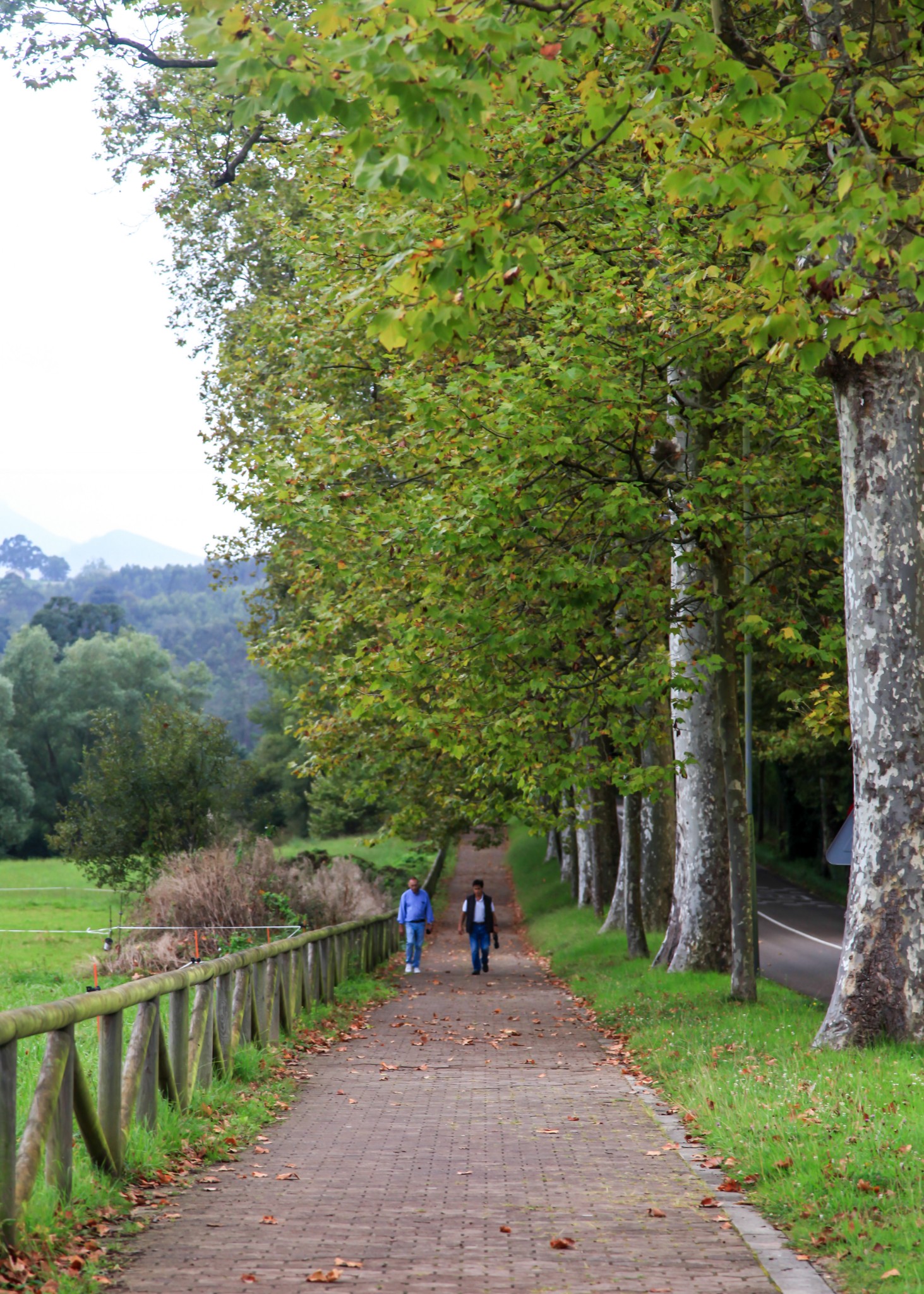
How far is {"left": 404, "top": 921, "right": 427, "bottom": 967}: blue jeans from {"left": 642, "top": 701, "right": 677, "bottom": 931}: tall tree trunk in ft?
13.1

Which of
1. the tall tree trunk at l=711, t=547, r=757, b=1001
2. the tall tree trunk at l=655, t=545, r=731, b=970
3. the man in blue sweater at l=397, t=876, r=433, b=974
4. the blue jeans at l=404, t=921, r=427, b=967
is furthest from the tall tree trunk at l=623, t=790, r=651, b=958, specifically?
the tall tree trunk at l=711, t=547, r=757, b=1001

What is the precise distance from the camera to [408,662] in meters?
16.1

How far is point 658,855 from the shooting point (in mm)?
24156

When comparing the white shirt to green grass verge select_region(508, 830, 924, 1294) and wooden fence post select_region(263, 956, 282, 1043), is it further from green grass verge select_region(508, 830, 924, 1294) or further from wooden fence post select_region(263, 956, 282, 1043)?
wooden fence post select_region(263, 956, 282, 1043)

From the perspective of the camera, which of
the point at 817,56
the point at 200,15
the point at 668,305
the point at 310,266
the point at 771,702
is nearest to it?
the point at 200,15

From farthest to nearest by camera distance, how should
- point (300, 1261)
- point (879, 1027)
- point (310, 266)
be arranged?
point (310, 266), point (879, 1027), point (300, 1261)

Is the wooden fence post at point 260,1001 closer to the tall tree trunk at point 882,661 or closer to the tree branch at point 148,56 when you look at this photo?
the tall tree trunk at point 882,661

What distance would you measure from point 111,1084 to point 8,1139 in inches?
62.1

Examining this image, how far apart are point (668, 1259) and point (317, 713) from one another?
1916 cm

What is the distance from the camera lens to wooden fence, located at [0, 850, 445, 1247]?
5.61 m

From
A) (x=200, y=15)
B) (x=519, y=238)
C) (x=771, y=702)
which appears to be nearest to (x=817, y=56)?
(x=519, y=238)

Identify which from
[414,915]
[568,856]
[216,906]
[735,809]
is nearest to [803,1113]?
[735,809]

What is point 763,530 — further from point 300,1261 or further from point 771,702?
point 771,702

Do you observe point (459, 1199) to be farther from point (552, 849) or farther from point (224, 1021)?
point (552, 849)
